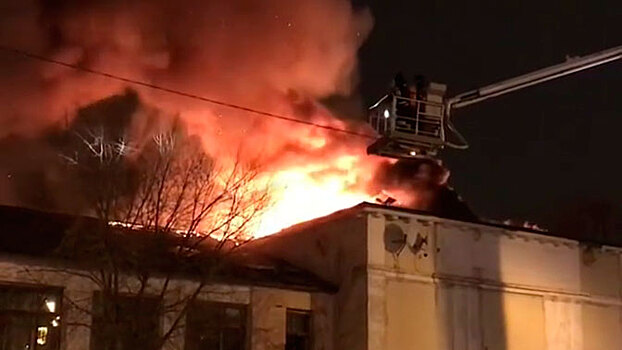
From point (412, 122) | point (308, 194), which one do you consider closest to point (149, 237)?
point (412, 122)

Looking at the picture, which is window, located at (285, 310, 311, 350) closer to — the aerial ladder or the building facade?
the building facade

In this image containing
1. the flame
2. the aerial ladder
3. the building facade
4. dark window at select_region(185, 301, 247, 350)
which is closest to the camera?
the aerial ladder

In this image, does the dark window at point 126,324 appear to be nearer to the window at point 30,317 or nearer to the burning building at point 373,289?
the burning building at point 373,289

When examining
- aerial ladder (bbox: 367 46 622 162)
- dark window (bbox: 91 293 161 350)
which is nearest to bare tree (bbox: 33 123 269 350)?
dark window (bbox: 91 293 161 350)

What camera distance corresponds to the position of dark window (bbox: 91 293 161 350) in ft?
65.6

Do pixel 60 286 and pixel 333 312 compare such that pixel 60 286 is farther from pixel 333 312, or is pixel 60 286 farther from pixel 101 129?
pixel 333 312

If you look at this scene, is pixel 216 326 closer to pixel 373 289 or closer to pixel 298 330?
pixel 298 330

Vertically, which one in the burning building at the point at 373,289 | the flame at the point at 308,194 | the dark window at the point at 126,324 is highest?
the flame at the point at 308,194

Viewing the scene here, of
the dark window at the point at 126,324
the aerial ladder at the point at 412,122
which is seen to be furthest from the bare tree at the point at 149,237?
the aerial ladder at the point at 412,122

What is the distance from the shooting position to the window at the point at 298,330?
973 inches

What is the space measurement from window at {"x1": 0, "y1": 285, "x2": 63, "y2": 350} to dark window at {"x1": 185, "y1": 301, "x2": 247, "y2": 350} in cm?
282

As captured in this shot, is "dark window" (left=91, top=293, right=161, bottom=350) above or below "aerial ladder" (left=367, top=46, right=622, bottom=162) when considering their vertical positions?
below

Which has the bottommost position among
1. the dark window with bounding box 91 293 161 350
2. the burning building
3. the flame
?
the dark window with bounding box 91 293 161 350

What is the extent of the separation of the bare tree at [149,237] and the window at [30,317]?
0.47 m
